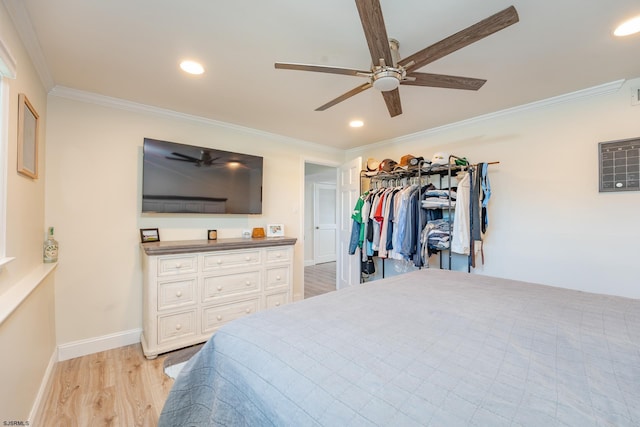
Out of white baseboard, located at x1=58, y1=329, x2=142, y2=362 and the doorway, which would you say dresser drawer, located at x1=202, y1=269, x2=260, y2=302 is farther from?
the doorway

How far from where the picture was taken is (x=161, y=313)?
7.51 feet

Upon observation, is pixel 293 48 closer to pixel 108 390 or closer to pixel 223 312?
pixel 223 312

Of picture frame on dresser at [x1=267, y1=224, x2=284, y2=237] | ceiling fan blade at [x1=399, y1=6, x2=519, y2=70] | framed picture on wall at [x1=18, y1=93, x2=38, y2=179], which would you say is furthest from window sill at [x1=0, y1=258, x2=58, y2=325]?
ceiling fan blade at [x1=399, y1=6, x2=519, y2=70]

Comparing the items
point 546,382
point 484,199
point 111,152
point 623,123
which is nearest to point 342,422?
point 546,382

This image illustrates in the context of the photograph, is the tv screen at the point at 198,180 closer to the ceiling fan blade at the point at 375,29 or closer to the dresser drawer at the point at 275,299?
the dresser drawer at the point at 275,299

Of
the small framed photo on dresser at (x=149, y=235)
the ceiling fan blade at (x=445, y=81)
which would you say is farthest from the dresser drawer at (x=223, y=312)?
the ceiling fan blade at (x=445, y=81)

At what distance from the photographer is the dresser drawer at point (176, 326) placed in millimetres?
2301

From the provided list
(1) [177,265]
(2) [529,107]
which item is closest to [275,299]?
(1) [177,265]

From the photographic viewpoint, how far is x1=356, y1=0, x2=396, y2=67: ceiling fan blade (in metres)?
1.05

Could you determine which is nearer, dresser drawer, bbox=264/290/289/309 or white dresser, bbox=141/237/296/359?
white dresser, bbox=141/237/296/359

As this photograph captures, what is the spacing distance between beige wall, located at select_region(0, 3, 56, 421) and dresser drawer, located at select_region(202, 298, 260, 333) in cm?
105

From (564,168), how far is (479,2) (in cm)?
183

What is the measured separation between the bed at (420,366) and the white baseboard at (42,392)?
1.11 meters

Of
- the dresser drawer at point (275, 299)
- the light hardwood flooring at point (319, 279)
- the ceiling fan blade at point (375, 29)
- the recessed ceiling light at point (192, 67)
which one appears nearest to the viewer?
the ceiling fan blade at point (375, 29)
